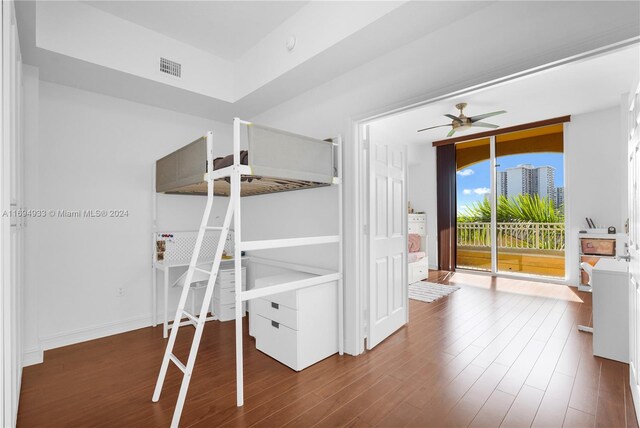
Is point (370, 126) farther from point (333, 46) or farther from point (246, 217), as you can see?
point (246, 217)

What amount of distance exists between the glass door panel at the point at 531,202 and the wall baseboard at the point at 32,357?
6772mm

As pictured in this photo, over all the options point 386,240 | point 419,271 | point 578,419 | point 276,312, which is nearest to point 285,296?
point 276,312

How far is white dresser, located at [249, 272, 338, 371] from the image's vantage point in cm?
239

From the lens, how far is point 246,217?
4090 millimetres

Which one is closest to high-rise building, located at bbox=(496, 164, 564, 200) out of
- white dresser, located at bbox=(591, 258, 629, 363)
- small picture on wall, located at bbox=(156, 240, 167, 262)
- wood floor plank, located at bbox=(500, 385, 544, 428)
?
white dresser, located at bbox=(591, 258, 629, 363)

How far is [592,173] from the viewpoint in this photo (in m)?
4.86

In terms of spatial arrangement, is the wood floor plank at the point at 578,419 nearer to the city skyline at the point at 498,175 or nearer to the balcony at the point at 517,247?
the balcony at the point at 517,247

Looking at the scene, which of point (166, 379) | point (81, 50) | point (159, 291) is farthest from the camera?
point (159, 291)

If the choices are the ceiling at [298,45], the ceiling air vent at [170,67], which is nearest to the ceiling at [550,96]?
the ceiling at [298,45]

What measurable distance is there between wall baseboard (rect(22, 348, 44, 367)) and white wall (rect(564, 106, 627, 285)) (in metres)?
6.91

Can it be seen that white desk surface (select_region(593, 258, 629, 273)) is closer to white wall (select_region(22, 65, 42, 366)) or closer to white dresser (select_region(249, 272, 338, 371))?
white dresser (select_region(249, 272, 338, 371))

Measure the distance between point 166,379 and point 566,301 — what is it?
15.9 ft

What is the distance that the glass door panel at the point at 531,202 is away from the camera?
17.8 ft

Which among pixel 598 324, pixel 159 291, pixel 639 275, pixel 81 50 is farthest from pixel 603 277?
pixel 81 50
